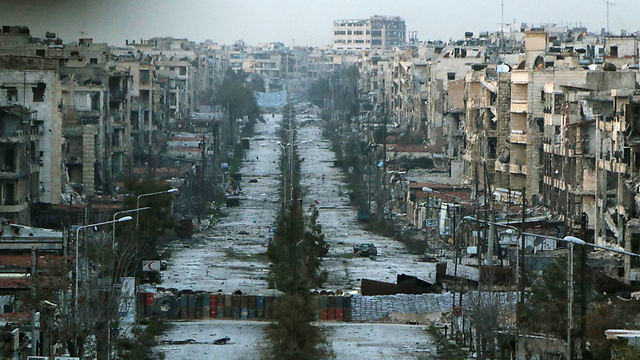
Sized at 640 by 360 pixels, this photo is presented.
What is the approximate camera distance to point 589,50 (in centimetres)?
6775

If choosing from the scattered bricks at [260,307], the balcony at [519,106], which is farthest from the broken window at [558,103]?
the scattered bricks at [260,307]

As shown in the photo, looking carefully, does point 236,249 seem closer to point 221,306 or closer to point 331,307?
point 221,306

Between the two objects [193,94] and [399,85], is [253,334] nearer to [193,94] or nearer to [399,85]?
[399,85]

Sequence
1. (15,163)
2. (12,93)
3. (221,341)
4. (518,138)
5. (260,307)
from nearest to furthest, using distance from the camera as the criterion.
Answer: (221,341), (260,307), (15,163), (12,93), (518,138)

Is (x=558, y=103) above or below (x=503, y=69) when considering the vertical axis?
below

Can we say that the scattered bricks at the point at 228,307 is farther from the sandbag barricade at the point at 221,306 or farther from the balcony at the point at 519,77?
the balcony at the point at 519,77

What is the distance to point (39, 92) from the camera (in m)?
50.2

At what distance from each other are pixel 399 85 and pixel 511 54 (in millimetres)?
26952

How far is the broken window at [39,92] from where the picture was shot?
165 ft

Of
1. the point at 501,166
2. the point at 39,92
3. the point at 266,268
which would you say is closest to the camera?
the point at 266,268

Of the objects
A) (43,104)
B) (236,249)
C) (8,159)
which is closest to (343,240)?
(236,249)

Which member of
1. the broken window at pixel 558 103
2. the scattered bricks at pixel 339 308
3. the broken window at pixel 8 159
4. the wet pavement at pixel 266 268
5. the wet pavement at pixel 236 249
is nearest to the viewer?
the wet pavement at pixel 266 268

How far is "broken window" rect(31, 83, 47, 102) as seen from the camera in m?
50.2

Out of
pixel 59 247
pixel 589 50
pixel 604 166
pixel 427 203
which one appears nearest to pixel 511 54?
pixel 589 50
